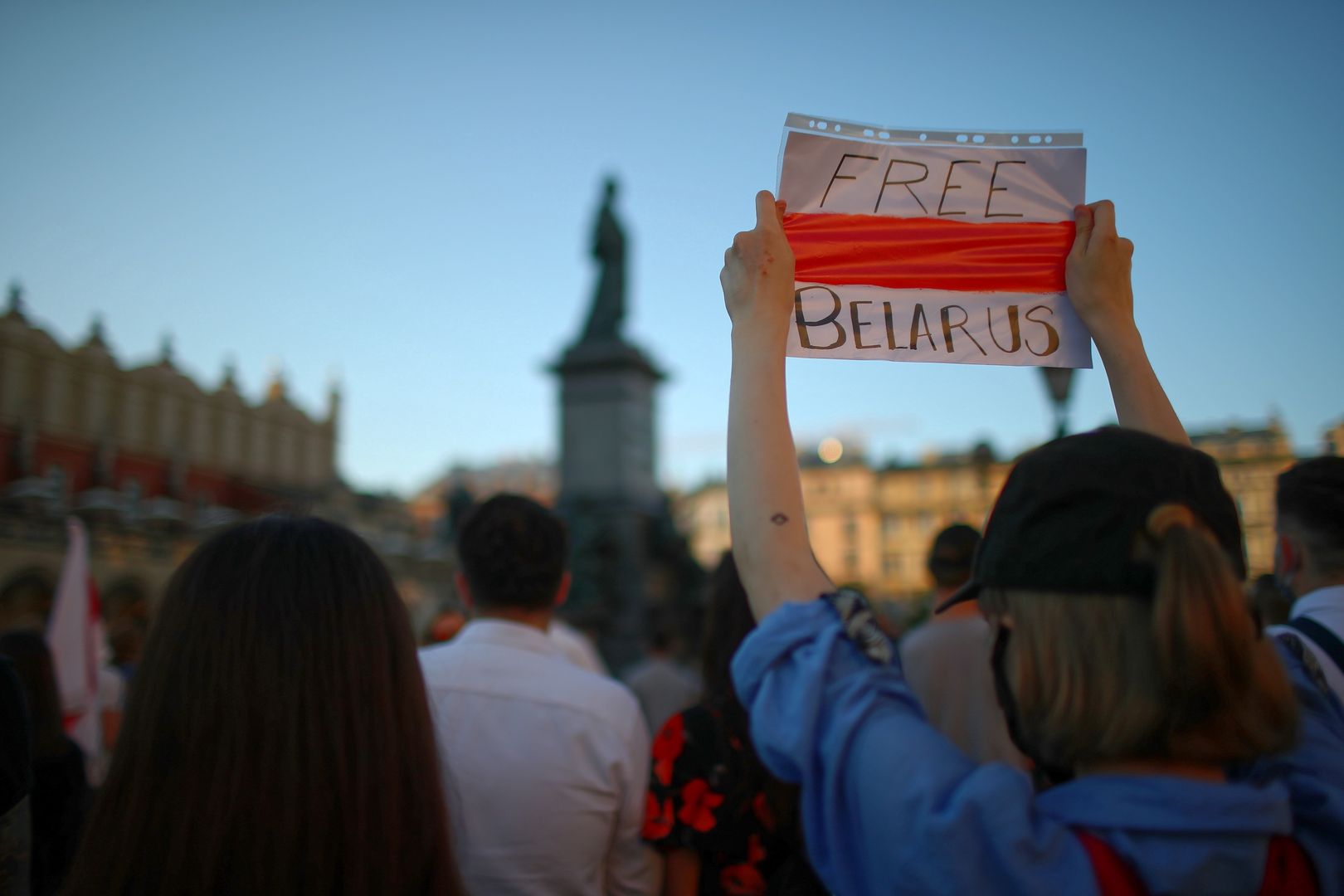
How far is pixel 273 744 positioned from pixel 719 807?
137cm

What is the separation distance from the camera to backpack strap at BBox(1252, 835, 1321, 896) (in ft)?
4.25

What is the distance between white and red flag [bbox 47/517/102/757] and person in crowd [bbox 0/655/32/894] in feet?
11.8

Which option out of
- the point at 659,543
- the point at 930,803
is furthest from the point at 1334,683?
the point at 659,543

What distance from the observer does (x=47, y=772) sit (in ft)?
11.8

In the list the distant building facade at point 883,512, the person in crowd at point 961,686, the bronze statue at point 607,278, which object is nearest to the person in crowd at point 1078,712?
the person in crowd at point 961,686

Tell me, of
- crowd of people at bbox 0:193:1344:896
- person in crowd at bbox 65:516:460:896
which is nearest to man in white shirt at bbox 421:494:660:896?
crowd of people at bbox 0:193:1344:896

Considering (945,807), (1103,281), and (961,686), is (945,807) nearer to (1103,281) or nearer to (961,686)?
(1103,281)

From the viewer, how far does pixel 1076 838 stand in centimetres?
126

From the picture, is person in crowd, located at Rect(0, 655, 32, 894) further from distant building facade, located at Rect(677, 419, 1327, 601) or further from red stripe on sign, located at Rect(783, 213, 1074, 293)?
distant building facade, located at Rect(677, 419, 1327, 601)

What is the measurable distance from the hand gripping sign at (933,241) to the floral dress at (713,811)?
3.93ft

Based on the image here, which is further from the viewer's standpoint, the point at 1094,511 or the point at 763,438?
the point at 763,438

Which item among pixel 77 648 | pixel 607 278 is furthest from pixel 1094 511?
pixel 607 278

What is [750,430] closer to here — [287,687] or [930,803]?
[930,803]

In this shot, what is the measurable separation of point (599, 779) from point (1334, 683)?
1.76 m
